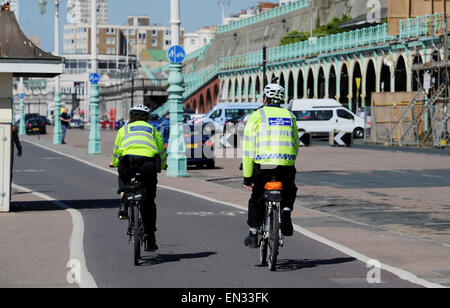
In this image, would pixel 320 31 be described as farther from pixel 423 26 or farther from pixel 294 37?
pixel 423 26

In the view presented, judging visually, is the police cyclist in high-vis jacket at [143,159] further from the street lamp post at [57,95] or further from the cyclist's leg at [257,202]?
the street lamp post at [57,95]

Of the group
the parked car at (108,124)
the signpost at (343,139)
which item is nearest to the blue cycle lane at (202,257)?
the signpost at (343,139)

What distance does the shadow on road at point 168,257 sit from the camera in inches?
437

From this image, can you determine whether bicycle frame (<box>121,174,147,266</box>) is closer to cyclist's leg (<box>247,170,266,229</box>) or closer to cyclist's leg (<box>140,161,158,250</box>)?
cyclist's leg (<box>140,161,158,250</box>)

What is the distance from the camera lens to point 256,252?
1210 centimetres

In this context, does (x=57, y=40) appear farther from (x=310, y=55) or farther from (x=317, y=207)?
(x=317, y=207)

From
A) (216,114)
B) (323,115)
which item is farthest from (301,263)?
(216,114)

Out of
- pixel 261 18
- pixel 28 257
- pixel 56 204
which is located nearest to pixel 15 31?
pixel 56 204

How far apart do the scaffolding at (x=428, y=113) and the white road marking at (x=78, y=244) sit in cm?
2976

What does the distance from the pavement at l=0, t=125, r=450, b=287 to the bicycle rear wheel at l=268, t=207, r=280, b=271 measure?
2.21ft

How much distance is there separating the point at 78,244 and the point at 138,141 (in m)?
2.03

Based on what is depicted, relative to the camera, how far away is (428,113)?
166ft
